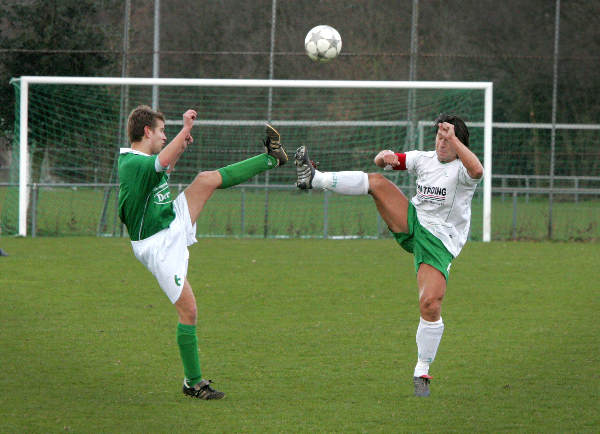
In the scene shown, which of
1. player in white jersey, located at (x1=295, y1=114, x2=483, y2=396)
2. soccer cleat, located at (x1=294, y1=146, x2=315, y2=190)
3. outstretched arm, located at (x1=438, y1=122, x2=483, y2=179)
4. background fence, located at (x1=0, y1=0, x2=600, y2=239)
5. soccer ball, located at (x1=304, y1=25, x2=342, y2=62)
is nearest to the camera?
outstretched arm, located at (x1=438, y1=122, x2=483, y2=179)

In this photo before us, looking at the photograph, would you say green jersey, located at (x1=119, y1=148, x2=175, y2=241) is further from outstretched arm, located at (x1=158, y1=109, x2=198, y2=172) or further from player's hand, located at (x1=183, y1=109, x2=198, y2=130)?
player's hand, located at (x1=183, y1=109, x2=198, y2=130)

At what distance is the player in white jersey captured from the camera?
552 cm

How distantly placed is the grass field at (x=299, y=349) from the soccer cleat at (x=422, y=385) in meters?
0.07

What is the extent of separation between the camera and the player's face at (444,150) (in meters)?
5.57

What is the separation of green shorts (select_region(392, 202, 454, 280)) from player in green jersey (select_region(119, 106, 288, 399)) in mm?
1119

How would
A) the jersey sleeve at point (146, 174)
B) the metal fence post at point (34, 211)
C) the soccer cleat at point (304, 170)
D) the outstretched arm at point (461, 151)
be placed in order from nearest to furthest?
1. the jersey sleeve at point (146, 174)
2. the outstretched arm at point (461, 151)
3. the soccer cleat at point (304, 170)
4. the metal fence post at point (34, 211)

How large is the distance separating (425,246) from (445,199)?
323 millimetres

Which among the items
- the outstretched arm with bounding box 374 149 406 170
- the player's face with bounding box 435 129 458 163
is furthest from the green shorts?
the player's face with bounding box 435 129 458 163

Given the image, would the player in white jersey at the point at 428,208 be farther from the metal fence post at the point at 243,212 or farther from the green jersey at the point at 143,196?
the metal fence post at the point at 243,212

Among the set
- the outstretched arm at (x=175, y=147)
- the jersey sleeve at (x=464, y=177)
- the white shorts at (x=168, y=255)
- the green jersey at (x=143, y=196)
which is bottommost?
the white shorts at (x=168, y=255)

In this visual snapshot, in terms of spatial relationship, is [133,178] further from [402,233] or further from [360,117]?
[360,117]

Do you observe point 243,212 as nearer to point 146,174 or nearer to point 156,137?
point 156,137

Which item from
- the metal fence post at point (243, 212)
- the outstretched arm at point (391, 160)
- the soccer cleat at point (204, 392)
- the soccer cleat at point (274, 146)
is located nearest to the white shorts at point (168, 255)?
the soccer cleat at point (204, 392)

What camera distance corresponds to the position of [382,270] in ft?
39.1
